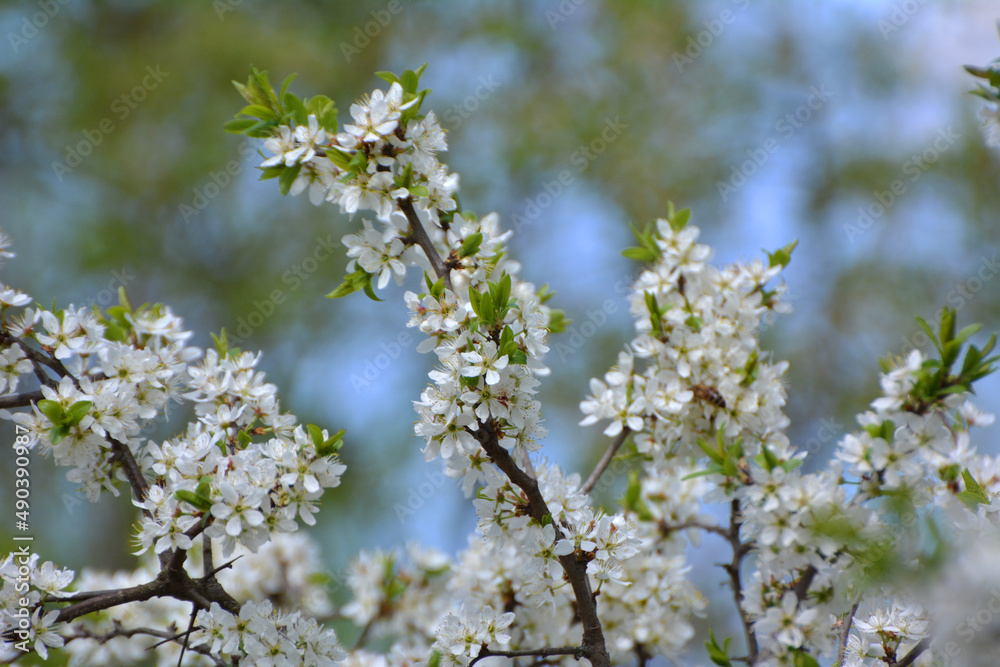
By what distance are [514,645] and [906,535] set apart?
1107mm

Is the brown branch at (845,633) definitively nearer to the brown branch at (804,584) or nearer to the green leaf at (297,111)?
the brown branch at (804,584)

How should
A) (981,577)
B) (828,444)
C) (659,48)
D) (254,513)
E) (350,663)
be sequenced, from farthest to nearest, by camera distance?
(659,48) → (828,444) → (350,663) → (254,513) → (981,577)

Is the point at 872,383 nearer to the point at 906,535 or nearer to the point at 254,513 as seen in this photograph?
the point at 906,535

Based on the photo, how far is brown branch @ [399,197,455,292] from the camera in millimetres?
1829

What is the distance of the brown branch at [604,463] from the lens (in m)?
1.88

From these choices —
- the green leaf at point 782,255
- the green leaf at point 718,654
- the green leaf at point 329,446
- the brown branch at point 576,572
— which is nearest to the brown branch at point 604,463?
the brown branch at point 576,572

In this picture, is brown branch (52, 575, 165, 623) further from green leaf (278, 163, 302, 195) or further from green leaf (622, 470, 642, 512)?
green leaf (622, 470, 642, 512)

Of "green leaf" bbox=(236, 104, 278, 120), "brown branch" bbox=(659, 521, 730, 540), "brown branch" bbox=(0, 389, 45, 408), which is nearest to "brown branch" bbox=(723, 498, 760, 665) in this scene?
"brown branch" bbox=(659, 521, 730, 540)

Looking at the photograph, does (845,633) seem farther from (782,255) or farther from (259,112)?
(259,112)

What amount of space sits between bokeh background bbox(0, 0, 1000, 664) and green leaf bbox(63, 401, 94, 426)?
472 cm

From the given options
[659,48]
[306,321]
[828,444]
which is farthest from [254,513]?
[659,48]

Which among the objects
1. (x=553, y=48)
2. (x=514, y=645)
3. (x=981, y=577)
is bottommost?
(x=981, y=577)

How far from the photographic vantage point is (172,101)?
7613mm

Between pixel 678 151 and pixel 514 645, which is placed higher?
pixel 678 151
